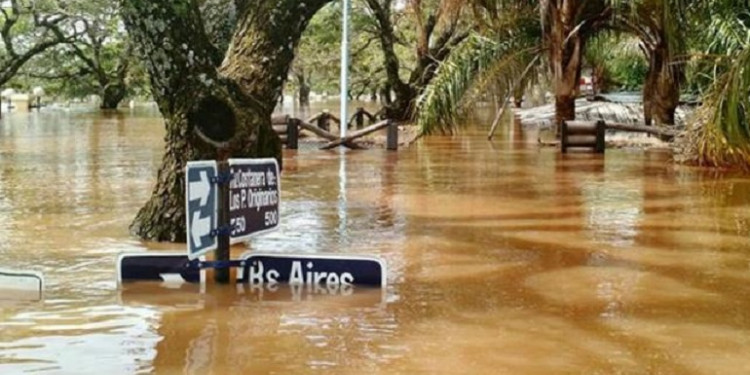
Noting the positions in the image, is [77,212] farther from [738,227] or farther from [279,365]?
[738,227]

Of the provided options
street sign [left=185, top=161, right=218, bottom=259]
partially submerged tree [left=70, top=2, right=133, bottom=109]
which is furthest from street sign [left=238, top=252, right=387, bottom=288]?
partially submerged tree [left=70, top=2, right=133, bottom=109]

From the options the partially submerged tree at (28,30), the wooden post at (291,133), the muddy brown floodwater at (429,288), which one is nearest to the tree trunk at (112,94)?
the partially submerged tree at (28,30)

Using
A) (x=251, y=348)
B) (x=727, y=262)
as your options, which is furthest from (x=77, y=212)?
(x=727, y=262)

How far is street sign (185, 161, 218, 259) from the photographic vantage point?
6250mm

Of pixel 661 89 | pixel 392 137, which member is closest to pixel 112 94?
pixel 392 137

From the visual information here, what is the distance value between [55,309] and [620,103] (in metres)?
27.5

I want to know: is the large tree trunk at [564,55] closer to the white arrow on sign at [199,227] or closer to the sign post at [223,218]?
the sign post at [223,218]

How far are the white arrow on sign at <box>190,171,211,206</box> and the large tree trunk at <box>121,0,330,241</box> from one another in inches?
90.4

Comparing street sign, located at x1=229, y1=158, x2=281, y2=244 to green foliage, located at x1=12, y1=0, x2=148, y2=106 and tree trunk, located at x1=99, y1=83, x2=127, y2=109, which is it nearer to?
green foliage, located at x1=12, y1=0, x2=148, y2=106

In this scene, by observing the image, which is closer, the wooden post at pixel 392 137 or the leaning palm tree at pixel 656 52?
the leaning palm tree at pixel 656 52

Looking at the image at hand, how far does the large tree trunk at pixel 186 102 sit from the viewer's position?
8406mm

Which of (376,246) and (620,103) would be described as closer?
(376,246)

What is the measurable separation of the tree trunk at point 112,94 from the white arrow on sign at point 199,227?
4666 centimetres

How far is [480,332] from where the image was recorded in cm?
583
